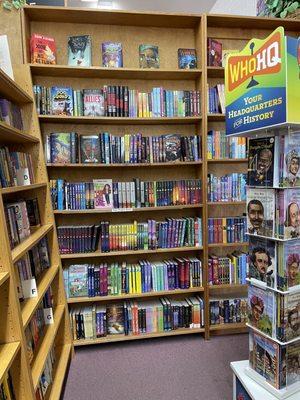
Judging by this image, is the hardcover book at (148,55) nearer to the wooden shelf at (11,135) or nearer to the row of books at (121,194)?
the row of books at (121,194)

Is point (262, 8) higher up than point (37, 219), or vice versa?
point (262, 8)

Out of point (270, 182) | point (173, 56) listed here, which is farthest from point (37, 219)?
point (173, 56)

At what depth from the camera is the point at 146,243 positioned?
7.82 ft

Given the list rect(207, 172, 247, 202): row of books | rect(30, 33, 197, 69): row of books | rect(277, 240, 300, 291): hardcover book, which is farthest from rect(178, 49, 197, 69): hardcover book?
rect(277, 240, 300, 291): hardcover book

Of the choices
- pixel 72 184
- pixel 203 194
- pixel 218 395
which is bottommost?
pixel 218 395

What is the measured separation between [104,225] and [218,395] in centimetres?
139

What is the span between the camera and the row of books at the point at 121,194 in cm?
226

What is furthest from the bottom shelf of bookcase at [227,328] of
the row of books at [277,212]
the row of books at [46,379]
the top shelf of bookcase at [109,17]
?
the top shelf of bookcase at [109,17]

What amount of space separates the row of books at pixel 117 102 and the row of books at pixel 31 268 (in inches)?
39.9

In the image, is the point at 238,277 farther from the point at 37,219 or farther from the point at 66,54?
the point at 66,54

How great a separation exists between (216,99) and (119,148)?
2.96 ft

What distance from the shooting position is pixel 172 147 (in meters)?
2.37

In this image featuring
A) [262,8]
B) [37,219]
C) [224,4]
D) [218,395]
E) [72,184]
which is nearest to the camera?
[218,395]

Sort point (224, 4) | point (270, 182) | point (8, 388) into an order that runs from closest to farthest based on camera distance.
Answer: point (8, 388) → point (270, 182) → point (224, 4)
